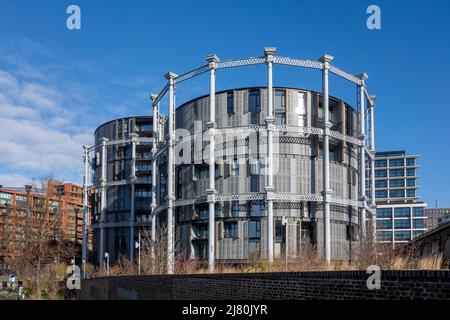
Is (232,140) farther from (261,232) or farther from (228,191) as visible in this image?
(261,232)

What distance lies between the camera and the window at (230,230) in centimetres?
4469

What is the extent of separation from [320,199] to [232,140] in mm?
9539

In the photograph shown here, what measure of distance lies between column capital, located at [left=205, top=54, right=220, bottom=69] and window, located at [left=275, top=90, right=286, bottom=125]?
6.50 m

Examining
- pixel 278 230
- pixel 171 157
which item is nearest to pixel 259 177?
pixel 278 230

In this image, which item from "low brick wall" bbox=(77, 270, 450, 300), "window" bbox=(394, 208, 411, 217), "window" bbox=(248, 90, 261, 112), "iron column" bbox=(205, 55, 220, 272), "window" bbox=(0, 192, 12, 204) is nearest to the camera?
"low brick wall" bbox=(77, 270, 450, 300)

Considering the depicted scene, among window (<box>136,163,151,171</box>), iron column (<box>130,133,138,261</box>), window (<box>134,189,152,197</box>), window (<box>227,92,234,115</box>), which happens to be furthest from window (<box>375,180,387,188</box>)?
window (<box>227,92,234,115</box>)

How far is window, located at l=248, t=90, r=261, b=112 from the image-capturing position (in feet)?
151

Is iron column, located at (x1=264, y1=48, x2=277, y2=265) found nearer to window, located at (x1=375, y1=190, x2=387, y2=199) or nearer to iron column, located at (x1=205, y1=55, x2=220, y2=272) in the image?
iron column, located at (x1=205, y1=55, x2=220, y2=272)

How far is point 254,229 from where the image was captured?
145 feet

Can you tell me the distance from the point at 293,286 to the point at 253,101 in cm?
3434

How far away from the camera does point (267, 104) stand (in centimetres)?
4459

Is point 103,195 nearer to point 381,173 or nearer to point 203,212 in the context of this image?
point 203,212

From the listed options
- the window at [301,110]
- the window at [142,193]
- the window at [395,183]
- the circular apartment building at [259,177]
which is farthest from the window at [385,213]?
the window at [301,110]
